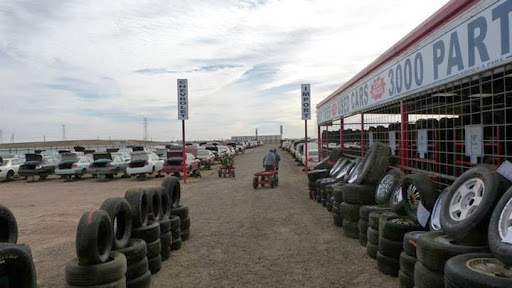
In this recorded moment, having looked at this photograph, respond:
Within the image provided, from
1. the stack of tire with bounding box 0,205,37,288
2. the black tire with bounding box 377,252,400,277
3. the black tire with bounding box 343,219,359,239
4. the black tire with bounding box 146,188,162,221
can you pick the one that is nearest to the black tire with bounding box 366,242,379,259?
the black tire with bounding box 377,252,400,277

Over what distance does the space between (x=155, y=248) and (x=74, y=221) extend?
609 cm

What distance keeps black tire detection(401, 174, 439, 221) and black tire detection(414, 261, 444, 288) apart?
146 cm

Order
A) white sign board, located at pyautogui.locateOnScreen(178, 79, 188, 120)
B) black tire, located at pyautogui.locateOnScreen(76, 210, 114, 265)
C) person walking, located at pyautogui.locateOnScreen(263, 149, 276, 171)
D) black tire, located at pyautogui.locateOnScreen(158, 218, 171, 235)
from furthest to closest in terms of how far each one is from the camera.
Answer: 1. white sign board, located at pyautogui.locateOnScreen(178, 79, 188, 120)
2. person walking, located at pyautogui.locateOnScreen(263, 149, 276, 171)
3. black tire, located at pyautogui.locateOnScreen(158, 218, 171, 235)
4. black tire, located at pyautogui.locateOnScreen(76, 210, 114, 265)

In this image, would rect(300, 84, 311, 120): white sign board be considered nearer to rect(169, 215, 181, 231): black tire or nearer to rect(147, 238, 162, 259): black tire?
rect(169, 215, 181, 231): black tire

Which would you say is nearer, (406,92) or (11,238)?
(11,238)

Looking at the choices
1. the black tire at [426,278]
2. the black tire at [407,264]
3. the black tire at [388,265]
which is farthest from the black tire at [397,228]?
the black tire at [426,278]

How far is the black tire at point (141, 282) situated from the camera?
567 cm

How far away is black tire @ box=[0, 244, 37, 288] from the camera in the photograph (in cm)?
375

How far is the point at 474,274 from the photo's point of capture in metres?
3.54

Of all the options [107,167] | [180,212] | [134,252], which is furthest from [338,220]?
[107,167]

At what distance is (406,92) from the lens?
8.64m

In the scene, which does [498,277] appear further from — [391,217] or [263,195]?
[263,195]

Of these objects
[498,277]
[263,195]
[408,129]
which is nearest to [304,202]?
[263,195]

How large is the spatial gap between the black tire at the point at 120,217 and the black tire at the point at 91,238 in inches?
19.2
